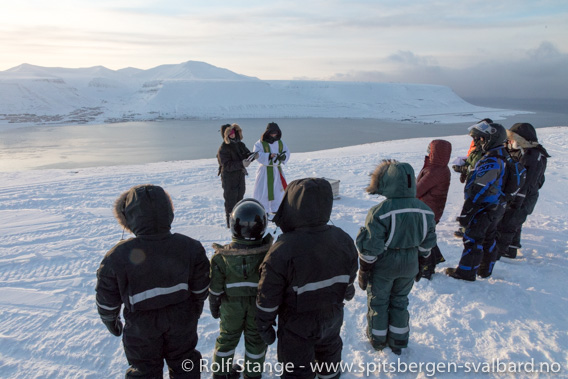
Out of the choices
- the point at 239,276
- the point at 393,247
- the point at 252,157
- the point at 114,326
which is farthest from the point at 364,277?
the point at 252,157

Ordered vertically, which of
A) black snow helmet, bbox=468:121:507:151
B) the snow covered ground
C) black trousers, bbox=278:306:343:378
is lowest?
the snow covered ground

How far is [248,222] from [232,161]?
3245 mm

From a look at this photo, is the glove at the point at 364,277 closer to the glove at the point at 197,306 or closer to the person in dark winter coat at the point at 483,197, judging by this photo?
the glove at the point at 197,306

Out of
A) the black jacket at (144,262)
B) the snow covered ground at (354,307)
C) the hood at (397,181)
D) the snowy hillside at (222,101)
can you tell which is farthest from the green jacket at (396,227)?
the snowy hillside at (222,101)

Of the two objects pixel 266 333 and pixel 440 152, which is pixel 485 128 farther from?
pixel 266 333

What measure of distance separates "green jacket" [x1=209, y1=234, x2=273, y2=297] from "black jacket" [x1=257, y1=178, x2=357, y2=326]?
13 cm

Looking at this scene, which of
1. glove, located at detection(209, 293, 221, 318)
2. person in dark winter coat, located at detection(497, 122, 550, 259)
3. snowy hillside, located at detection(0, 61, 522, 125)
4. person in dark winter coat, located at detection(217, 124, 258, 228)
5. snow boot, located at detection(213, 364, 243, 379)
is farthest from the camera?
snowy hillside, located at detection(0, 61, 522, 125)

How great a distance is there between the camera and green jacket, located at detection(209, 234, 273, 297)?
2.06 meters

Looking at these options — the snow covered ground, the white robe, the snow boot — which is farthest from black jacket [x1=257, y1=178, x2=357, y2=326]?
the white robe

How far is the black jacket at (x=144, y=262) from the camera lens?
1.90m

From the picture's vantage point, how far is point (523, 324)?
2.90 m

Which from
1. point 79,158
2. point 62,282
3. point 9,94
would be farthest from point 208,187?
point 9,94

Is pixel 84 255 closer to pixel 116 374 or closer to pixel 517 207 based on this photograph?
pixel 116 374

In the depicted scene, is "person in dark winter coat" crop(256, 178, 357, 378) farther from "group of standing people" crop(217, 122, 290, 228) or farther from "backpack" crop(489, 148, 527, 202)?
"group of standing people" crop(217, 122, 290, 228)
